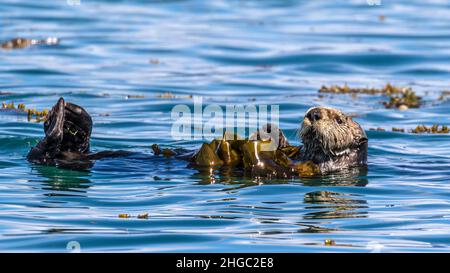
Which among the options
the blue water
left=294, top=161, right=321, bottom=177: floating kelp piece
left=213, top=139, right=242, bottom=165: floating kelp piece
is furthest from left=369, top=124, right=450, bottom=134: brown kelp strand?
left=213, top=139, right=242, bottom=165: floating kelp piece

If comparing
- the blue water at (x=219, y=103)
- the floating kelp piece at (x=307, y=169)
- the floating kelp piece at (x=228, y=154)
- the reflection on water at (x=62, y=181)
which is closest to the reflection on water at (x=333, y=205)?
the blue water at (x=219, y=103)

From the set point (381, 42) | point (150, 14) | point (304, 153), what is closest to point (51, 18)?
point (150, 14)

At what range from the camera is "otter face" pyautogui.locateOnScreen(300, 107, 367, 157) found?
7.57 m

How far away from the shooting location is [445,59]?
54.1ft

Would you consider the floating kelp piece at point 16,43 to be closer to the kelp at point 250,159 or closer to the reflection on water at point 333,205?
the kelp at point 250,159

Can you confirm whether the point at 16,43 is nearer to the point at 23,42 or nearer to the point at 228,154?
the point at 23,42

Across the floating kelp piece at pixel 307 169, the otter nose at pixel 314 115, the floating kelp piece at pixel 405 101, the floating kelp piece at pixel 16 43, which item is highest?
the floating kelp piece at pixel 16 43

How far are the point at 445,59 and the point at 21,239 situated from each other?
11848mm

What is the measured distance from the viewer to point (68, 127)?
7.92 metres

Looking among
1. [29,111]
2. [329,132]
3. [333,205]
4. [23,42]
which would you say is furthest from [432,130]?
[23,42]

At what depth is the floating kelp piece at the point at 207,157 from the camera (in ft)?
25.9

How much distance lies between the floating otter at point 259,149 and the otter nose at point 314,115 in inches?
1.3

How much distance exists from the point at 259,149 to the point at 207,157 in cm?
47
